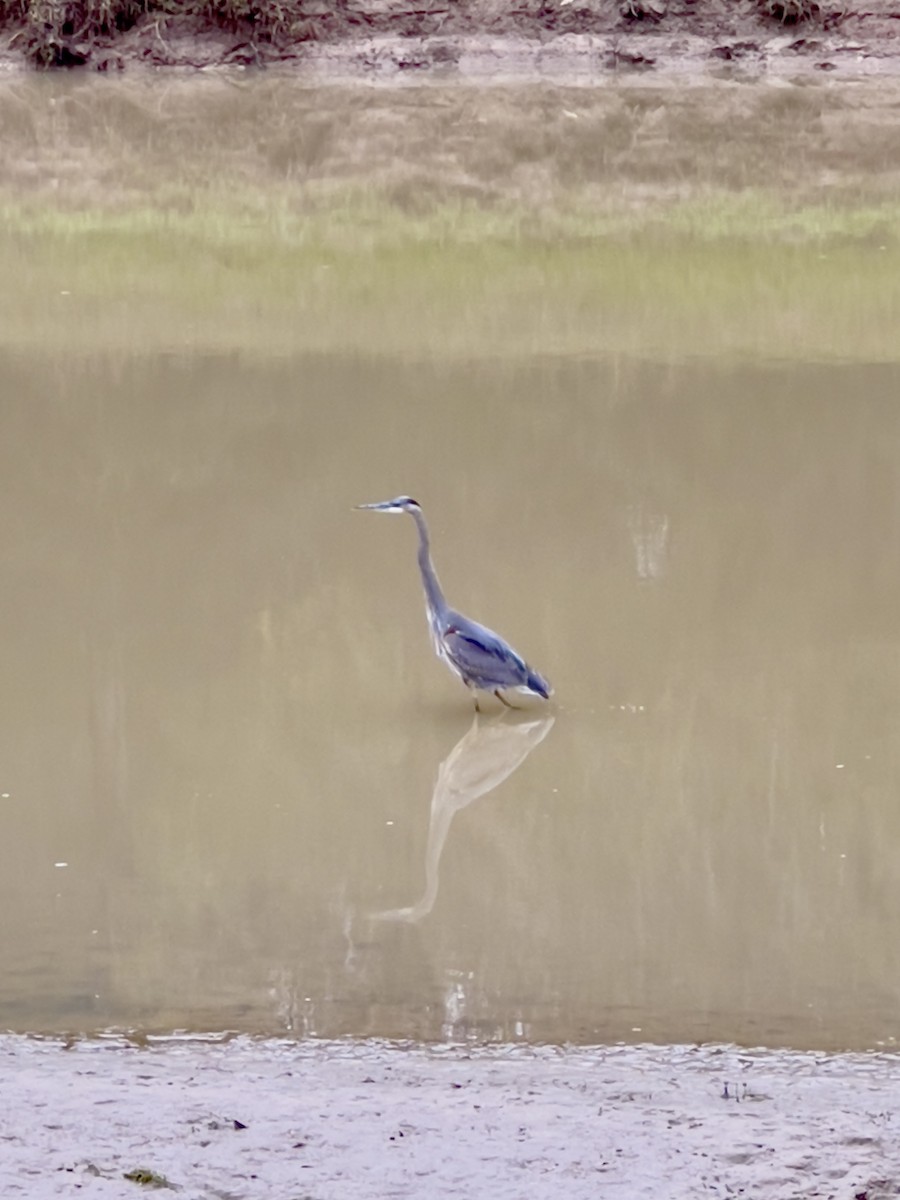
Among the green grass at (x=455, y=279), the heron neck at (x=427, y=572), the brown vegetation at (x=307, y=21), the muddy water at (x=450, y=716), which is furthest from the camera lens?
the brown vegetation at (x=307, y=21)

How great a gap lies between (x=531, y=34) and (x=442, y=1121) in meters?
20.5

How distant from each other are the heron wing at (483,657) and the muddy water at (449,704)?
25cm

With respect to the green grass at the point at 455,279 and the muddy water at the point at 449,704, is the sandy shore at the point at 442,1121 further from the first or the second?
the green grass at the point at 455,279

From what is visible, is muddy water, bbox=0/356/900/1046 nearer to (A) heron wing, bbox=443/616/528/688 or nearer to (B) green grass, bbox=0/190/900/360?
(A) heron wing, bbox=443/616/528/688

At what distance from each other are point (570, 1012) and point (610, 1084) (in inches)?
24.6

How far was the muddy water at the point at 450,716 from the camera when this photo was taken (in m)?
5.60

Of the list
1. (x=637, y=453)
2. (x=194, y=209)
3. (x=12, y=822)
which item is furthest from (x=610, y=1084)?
(x=194, y=209)

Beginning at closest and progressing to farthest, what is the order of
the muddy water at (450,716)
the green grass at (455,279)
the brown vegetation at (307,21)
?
1. the muddy water at (450,716)
2. the green grass at (455,279)
3. the brown vegetation at (307,21)

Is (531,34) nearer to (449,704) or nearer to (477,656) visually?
(449,704)

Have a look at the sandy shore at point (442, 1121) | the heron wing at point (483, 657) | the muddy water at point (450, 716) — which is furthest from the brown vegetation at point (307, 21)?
the sandy shore at point (442, 1121)

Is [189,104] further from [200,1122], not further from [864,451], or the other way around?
[200,1122]

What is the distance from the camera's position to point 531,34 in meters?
23.3

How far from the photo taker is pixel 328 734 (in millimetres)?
7332

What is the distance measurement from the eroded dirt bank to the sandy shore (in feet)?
64.2
